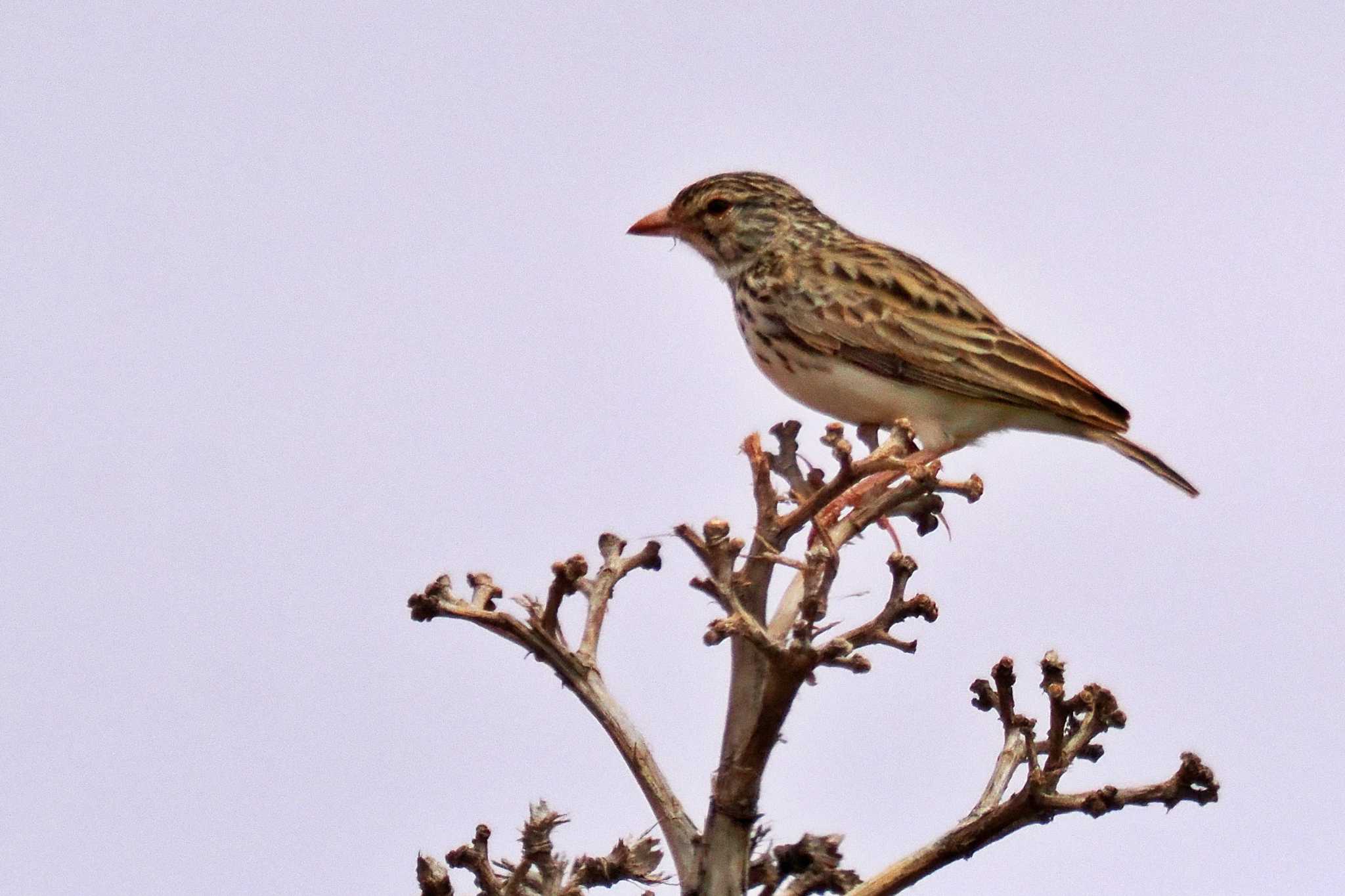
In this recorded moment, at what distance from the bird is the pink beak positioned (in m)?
0.99

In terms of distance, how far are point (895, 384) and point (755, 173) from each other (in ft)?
9.64

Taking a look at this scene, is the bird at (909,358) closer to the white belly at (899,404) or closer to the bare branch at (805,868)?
the white belly at (899,404)

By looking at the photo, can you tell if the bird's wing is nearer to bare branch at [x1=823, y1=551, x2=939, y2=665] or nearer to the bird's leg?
the bird's leg

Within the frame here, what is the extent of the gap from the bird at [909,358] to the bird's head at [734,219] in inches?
16.0

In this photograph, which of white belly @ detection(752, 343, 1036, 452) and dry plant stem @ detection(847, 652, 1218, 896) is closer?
dry plant stem @ detection(847, 652, 1218, 896)

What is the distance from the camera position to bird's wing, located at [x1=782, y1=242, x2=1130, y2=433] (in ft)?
35.8

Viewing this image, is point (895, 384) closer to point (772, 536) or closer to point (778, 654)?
point (772, 536)

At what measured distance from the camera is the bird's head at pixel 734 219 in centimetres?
1276

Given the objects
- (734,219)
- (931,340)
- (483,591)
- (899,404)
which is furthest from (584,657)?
(734,219)

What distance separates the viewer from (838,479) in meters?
7.02

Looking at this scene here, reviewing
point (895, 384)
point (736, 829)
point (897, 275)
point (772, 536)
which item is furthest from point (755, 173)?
point (736, 829)

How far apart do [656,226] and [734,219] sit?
0.57 meters

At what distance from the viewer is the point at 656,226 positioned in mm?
13117

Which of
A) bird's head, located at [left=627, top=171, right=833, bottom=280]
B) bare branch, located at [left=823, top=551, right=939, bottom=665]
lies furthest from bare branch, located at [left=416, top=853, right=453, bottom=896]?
bird's head, located at [left=627, top=171, right=833, bottom=280]
